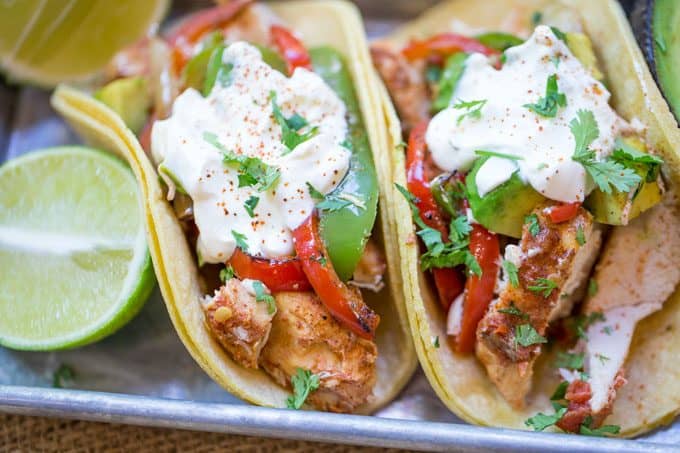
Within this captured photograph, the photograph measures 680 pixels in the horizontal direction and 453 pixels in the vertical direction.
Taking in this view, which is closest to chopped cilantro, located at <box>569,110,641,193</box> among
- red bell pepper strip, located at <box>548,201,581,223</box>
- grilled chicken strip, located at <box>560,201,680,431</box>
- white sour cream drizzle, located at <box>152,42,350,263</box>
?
red bell pepper strip, located at <box>548,201,581,223</box>

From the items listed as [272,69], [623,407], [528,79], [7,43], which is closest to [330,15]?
[272,69]

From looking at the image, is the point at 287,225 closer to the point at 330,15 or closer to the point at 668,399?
the point at 330,15

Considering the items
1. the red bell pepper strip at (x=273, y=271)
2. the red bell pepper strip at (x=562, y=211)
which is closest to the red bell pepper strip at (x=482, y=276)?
the red bell pepper strip at (x=562, y=211)

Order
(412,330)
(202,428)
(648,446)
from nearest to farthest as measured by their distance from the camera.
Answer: (648,446)
(202,428)
(412,330)

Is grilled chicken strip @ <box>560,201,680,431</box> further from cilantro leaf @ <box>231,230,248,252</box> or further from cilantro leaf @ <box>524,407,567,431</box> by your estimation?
cilantro leaf @ <box>231,230,248,252</box>

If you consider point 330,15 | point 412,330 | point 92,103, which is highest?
point 330,15

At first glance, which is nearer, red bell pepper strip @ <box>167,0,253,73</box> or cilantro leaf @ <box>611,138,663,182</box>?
cilantro leaf @ <box>611,138,663,182</box>
